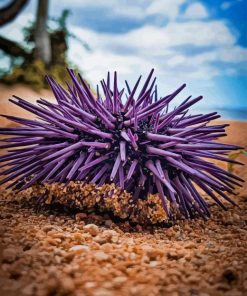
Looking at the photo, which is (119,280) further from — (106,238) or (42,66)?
(42,66)

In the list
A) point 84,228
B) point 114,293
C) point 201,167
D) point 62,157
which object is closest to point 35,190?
point 62,157

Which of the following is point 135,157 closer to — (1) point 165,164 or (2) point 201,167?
(1) point 165,164

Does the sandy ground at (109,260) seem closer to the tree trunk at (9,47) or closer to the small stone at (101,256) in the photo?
the small stone at (101,256)

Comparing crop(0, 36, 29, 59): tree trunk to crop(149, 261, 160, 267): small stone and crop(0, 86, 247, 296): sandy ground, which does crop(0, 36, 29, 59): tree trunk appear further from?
crop(149, 261, 160, 267): small stone

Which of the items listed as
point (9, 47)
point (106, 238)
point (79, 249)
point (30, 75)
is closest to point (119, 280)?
point (79, 249)

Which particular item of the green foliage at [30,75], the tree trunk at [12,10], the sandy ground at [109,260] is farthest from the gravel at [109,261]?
the green foliage at [30,75]

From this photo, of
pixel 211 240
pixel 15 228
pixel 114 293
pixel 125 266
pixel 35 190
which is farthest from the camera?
pixel 35 190
